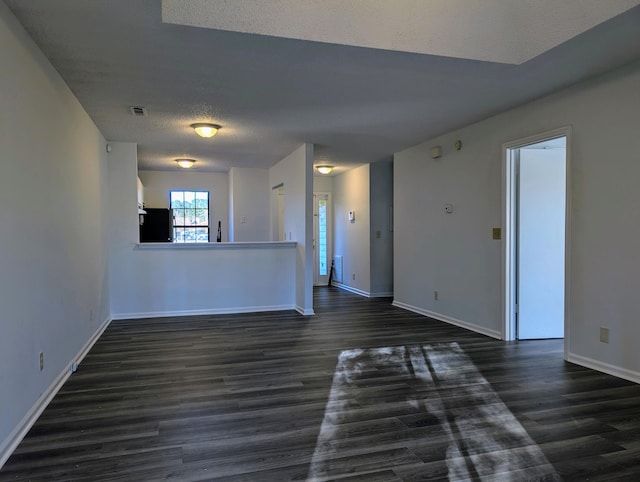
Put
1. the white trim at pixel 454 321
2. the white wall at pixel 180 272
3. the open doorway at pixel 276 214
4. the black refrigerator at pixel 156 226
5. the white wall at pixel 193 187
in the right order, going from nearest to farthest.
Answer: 1. the white trim at pixel 454 321
2. the white wall at pixel 180 272
3. the black refrigerator at pixel 156 226
4. the open doorway at pixel 276 214
5. the white wall at pixel 193 187

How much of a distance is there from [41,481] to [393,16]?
10.8 feet

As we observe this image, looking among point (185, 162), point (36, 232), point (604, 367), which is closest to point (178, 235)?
point (185, 162)

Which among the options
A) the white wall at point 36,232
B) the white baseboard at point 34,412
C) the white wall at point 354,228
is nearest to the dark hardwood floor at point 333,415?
the white baseboard at point 34,412

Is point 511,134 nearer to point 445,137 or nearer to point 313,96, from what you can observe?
point 445,137

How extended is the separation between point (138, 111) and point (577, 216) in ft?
Result: 14.2

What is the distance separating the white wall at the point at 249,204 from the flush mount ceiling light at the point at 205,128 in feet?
10.7

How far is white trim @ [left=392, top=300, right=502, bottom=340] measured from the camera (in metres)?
4.71

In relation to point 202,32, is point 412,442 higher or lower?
lower

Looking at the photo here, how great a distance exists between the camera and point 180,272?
604 centimetres

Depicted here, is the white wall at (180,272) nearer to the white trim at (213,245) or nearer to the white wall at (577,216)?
the white trim at (213,245)

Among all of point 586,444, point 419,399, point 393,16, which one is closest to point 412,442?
point 419,399

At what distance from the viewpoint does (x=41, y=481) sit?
199 cm

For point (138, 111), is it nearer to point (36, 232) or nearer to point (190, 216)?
point (36, 232)

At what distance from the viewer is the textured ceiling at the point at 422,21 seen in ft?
8.27
